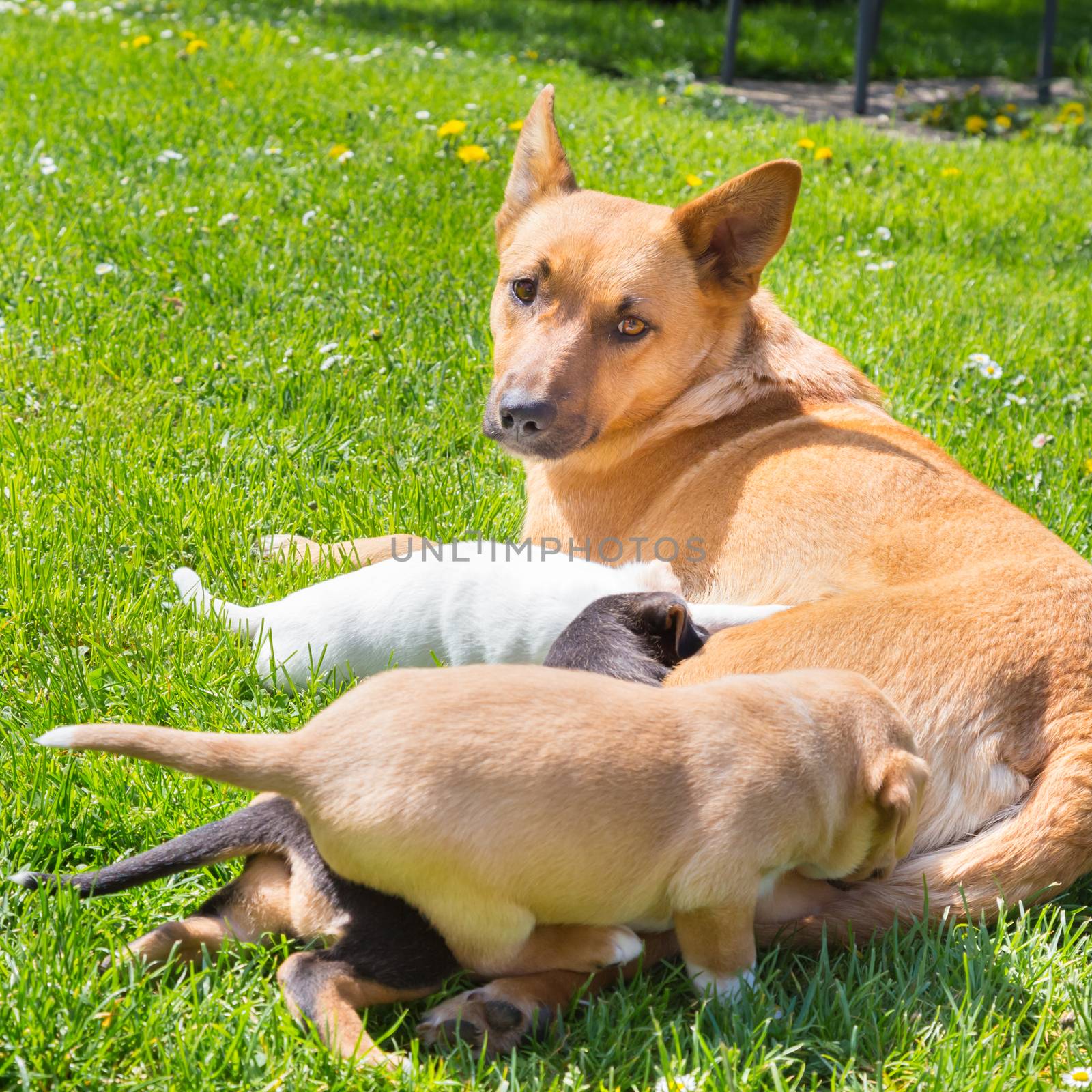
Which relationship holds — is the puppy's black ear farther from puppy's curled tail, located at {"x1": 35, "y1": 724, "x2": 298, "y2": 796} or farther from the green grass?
the green grass

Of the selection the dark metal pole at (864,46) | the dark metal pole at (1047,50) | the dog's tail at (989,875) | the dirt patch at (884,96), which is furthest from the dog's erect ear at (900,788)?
the dark metal pole at (1047,50)

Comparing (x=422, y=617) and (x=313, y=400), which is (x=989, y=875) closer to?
(x=422, y=617)

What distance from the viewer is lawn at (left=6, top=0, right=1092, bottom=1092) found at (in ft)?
6.68

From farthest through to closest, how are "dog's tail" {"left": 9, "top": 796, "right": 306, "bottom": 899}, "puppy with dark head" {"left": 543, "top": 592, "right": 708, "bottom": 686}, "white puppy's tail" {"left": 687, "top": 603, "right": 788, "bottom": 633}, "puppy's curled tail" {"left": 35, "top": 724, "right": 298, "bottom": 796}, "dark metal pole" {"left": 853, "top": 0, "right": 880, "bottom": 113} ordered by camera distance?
1. "dark metal pole" {"left": 853, "top": 0, "right": 880, "bottom": 113}
2. "white puppy's tail" {"left": 687, "top": 603, "right": 788, "bottom": 633}
3. "puppy with dark head" {"left": 543, "top": 592, "right": 708, "bottom": 686}
4. "dog's tail" {"left": 9, "top": 796, "right": 306, "bottom": 899}
5. "puppy's curled tail" {"left": 35, "top": 724, "right": 298, "bottom": 796}

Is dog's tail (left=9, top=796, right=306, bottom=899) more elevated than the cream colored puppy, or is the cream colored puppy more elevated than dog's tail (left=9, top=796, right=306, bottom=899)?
the cream colored puppy

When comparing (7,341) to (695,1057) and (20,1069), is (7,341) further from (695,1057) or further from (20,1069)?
(695,1057)

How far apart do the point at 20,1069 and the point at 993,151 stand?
291 inches

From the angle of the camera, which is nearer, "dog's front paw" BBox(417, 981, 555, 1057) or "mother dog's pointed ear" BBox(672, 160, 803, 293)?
"dog's front paw" BBox(417, 981, 555, 1057)

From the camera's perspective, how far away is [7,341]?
169 inches

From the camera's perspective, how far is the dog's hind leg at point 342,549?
11.1ft

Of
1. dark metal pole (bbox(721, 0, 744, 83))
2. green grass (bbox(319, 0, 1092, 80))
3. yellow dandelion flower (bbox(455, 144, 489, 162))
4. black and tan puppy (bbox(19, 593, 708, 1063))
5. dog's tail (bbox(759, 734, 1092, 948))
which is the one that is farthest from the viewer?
green grass (bbox(319, 0, 1092, 80))

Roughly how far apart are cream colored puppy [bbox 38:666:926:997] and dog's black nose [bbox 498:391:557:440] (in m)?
1.14

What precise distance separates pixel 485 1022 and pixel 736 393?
6.53 ft

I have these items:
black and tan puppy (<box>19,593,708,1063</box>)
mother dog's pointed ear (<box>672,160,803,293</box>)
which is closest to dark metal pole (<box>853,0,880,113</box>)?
mother dog's pointed ear (<box>672,160,803,293</box>)
